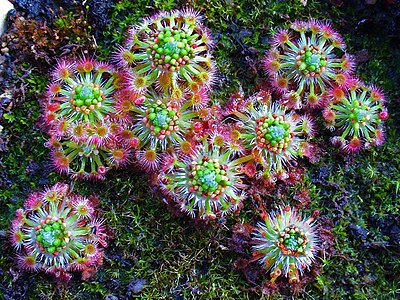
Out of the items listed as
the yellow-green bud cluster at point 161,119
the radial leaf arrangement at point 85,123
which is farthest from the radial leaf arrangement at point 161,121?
the radial leaf arrangement at point 85,123

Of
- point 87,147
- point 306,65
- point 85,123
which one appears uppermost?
point 306,65

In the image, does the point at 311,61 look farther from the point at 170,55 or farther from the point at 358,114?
the point at 170,55

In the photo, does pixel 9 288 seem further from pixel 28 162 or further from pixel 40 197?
pixel 28 162

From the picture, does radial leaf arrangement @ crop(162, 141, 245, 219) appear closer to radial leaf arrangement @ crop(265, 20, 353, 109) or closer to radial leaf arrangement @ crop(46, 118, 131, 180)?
radial leaf arrangement @ crop(46, 118, 131, 180)

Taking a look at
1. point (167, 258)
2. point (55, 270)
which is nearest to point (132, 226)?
point (167, 258)

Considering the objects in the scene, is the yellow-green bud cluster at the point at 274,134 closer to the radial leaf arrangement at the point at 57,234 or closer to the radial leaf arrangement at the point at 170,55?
the radial leaf arrangement at the point at 170,55

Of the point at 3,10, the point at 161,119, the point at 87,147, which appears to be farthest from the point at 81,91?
the point at 3,10
